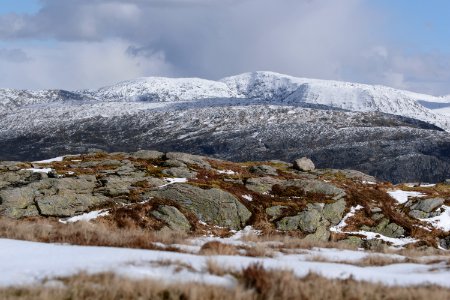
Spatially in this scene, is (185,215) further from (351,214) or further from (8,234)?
(8,234)

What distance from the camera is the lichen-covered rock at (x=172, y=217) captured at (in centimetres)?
3306

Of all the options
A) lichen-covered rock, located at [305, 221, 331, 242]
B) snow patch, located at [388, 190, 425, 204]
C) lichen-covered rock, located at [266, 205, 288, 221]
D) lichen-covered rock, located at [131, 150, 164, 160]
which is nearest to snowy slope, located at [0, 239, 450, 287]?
lichen-covered rock, located at [305, 221, 331, 242]

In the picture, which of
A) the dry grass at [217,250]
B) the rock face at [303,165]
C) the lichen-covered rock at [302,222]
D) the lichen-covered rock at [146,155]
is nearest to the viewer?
the dry grass at [217,250]

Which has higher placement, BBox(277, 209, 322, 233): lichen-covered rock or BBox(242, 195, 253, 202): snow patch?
BBox(242, 195, 253, 202): snow patch

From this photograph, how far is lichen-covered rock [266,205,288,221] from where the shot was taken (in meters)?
37.0

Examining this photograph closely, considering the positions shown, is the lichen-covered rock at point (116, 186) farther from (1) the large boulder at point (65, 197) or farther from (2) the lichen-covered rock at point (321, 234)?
(2) the lichen-covered rock at point (321, 234)

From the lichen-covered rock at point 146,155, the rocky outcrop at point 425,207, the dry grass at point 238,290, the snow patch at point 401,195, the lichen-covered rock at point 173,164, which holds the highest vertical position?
the lichen-covered rock at point 146,155

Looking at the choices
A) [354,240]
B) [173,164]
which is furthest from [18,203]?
[354,240]

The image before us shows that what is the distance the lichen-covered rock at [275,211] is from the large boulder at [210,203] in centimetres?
151

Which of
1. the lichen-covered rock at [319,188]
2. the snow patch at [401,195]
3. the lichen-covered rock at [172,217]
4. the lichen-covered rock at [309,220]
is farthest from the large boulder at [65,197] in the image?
the snow patch at [401,195]

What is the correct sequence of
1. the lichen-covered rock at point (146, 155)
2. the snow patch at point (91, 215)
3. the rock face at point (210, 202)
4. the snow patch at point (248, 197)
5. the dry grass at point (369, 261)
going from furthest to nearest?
the lichen-covered rock at point (146, 155) < the snow patch at point (248, 197) < the rock face at point (210, 202) < the snow patch at point (91, 215) < the dry grass at point (369, 261)

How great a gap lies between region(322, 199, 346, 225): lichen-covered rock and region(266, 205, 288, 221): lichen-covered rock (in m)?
3.24

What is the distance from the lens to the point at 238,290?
9.27 metres

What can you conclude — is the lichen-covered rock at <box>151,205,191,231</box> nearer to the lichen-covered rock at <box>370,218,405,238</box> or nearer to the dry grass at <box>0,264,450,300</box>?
the lichen-covered rock at <box>370,218,405,238</box>
